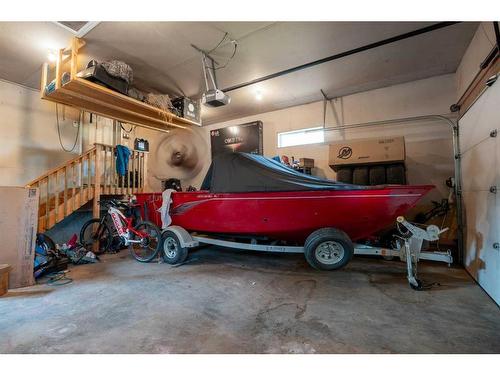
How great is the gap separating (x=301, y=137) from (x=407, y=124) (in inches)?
82.8

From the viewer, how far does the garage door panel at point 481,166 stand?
2.43 meters

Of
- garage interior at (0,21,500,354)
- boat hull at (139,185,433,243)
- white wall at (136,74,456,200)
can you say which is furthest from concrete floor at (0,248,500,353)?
white wall at (136,74,456,200)

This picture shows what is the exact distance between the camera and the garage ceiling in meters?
2.98

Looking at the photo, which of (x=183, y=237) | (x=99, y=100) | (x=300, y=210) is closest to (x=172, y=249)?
(x=183, y=237)

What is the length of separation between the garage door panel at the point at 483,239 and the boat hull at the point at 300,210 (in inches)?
26.1

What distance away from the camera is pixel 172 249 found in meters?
3.72

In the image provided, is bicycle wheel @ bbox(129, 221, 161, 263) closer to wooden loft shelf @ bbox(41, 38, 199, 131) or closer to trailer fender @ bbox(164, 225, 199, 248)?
trailer fender @ bbox(164, 225, 199, 248)

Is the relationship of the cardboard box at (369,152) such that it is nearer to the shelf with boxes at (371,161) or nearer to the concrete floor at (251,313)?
the shelf with boxes at (371,161)

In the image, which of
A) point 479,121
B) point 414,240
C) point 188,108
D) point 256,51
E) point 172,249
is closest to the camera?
point 414,240

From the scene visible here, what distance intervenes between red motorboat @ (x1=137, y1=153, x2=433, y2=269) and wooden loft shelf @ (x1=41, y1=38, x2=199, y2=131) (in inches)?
72.1

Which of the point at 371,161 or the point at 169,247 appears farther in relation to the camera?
the point at 371,161

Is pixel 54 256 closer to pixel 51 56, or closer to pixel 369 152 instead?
pixel 51 56

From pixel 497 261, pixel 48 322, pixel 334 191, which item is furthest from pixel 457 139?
pixel 48 322

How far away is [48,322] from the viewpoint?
1965 mm
